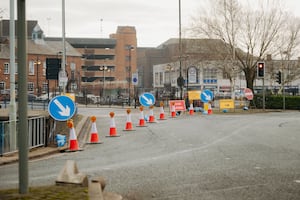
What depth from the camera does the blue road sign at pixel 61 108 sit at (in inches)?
519

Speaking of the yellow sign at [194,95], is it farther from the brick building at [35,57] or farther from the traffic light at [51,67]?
the brick building at [35,57]

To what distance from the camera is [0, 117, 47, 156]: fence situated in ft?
40.8

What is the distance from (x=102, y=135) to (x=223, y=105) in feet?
60.0

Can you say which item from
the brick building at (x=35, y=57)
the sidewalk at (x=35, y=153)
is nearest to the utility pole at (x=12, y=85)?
the sidewalk at (x=35, y=153)

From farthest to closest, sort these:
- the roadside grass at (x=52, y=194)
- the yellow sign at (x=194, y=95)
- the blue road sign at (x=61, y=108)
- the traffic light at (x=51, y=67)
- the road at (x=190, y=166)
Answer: the yellow sign at (x=194, y=95) → the traffic light at (x=51, y=67) → the blue road sign at (x=61, y=108) → the road at (x=190, y=166) → the roadside grass at (x=52, y=194)

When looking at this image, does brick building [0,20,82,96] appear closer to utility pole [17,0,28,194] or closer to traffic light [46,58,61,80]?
traffic light [46,58,61,80]

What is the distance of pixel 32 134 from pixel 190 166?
226 inches

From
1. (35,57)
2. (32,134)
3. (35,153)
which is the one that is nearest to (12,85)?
(32,134)

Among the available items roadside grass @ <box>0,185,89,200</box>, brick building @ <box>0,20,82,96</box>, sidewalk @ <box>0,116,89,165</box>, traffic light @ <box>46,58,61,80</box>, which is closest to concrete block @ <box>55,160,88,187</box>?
roadside grass @ <box>0,185,89,200</box>

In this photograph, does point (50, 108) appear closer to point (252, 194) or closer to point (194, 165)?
point (194, 165)

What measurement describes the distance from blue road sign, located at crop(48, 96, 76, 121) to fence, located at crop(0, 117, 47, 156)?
64cm

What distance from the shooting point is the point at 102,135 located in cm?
1742

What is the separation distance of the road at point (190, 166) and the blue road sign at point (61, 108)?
1.16m

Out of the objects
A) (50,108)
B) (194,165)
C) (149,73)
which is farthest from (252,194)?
(149,73)
